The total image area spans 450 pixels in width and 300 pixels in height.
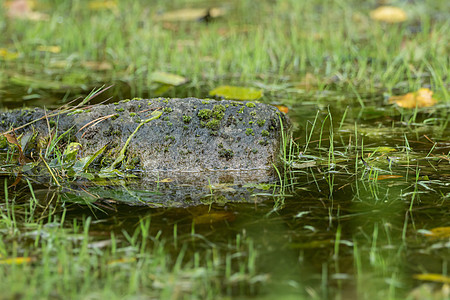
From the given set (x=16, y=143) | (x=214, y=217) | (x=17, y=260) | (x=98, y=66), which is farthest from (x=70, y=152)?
(x=98, y=66)

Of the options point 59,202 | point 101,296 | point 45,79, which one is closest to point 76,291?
point 101,296

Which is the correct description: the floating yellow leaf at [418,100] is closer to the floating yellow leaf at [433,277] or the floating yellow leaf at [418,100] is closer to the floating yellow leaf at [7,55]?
the floating yellow leaf at [433,277]

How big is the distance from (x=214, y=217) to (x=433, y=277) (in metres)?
0.83

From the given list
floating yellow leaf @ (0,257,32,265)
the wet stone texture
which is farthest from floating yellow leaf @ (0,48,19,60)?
floating yellow leaf @ (0,257,32,265)

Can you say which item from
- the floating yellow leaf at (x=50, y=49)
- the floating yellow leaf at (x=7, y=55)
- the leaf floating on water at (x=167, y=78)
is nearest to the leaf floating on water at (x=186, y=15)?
the floating yellow leaf at (x=50, y=49)

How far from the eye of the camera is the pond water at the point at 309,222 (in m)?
1.83


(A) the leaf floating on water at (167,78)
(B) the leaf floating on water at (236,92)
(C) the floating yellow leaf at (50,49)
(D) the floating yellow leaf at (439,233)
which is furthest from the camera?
(C) the floating yellow leaf at (50,49)

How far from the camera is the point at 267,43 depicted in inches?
222

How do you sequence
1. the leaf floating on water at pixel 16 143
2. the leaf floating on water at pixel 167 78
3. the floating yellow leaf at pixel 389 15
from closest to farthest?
the leaf floating on water at pixel 16 143, the leaf floating on water at pixel 167 78, the floating yellow leaf at pixel 389 15

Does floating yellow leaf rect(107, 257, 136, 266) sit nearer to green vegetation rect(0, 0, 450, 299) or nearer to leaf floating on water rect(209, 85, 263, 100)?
green vegetation rect(0, 0, 450, 299)

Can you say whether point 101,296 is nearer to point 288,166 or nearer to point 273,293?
point 273,293

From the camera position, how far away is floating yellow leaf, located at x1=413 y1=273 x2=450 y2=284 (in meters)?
1.77

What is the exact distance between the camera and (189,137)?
294 centimetres

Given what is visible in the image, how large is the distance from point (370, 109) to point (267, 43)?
74.1 inches
